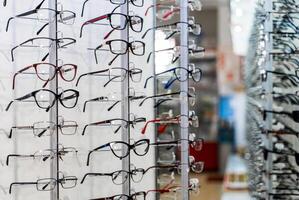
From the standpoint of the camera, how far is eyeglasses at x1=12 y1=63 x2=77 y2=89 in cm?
205

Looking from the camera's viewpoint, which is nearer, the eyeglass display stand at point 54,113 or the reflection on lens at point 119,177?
the eyeglass display stand at point 54,113

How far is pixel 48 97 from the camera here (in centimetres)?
208

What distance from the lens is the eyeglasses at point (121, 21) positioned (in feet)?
7.05

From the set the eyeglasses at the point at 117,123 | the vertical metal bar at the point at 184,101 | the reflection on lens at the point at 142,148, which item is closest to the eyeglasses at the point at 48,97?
the eyeglasses at the point at 117,123

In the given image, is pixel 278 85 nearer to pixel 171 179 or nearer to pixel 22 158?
pixel 171 179

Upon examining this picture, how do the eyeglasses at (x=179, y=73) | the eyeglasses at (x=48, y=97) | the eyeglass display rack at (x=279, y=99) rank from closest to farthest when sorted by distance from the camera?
the eyeglasses at (x=48, y=97)
the eyeglasses at (x=179, y=73)
the eyeglass display rack at (x=279, y=99)

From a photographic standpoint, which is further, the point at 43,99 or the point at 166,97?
the point at 166,97

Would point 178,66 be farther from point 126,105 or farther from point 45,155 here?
point 45,155

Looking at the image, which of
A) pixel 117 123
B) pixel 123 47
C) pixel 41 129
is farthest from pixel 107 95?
pixel 41 129

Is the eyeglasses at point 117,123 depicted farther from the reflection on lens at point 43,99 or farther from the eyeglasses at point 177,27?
the eyeglasses at point 177,27

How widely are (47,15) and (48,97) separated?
0.39 metres

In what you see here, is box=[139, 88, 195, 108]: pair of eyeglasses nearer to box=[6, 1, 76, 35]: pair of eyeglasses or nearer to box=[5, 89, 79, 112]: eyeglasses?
box=[5, 89, 79, 112]: eyeglasses

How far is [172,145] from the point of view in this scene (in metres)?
2.26

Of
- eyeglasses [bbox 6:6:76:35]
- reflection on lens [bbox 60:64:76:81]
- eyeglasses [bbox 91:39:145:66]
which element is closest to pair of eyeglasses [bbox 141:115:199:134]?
eyeglasses [bbox 91:39:145:66]
